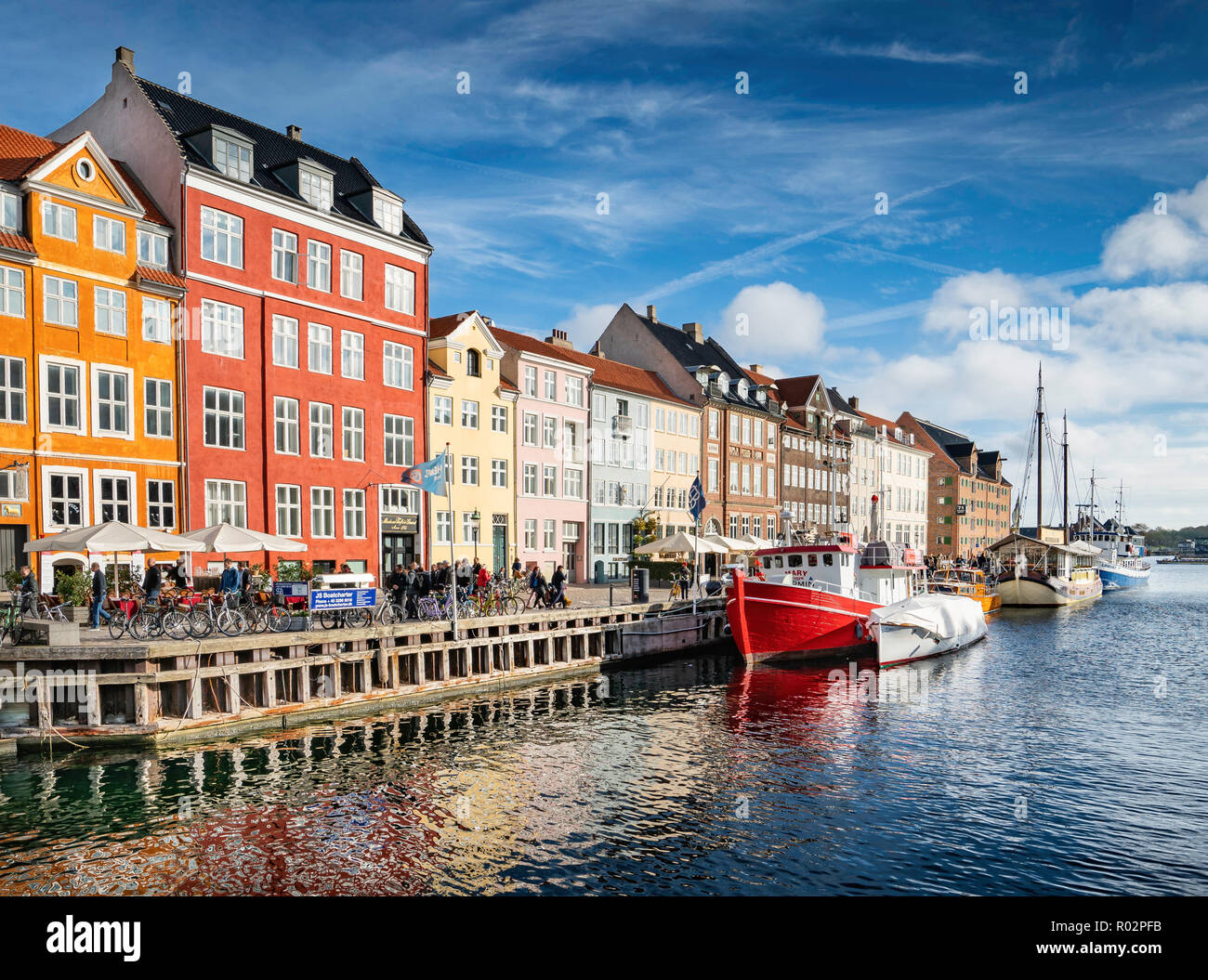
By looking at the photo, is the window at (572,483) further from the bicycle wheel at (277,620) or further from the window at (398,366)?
the bicycle wheel at (277,620)

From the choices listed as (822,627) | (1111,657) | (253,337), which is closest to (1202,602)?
(1111,657)

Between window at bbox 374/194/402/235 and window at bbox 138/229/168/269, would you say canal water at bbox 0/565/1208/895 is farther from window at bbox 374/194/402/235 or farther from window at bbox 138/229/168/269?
window at bbox 374/194/402/235

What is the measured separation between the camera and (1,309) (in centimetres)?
2888

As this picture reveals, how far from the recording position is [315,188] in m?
A: 39.9

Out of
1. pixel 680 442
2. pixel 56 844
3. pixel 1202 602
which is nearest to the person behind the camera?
pixel 56 844

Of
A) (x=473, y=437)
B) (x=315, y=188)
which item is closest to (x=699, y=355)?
(x=473, y=437)

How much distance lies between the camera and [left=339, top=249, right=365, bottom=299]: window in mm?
40875

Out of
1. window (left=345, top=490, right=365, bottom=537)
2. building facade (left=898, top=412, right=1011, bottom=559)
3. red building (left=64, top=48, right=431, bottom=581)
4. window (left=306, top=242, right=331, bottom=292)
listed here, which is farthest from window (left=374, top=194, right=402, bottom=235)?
building facade (left=898, top=412, right=1011, bottom=559)

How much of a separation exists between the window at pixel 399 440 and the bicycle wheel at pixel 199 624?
20.0 metres

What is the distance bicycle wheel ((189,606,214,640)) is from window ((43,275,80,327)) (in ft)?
44.5

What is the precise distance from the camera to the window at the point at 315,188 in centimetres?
3916

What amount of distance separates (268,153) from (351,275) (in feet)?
20.1

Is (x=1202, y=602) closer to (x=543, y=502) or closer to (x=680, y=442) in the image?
(x=680, y=442)
